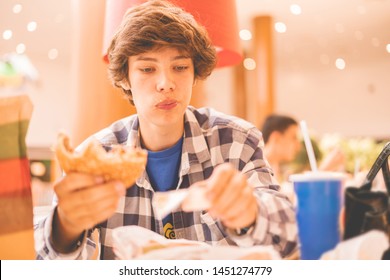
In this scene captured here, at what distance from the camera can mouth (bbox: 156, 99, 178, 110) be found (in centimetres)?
101

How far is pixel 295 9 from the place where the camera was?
175 cm

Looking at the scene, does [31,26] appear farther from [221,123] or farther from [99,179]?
[99,179]

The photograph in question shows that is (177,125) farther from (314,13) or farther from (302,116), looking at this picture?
(302,116)

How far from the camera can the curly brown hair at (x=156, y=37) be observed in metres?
1.01

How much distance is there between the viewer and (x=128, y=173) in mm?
790

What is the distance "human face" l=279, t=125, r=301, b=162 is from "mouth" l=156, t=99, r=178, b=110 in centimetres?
146

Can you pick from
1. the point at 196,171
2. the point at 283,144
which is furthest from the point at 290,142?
the point at 196,171

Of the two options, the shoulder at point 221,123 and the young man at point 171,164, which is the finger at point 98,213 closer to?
the young man at point 171,164

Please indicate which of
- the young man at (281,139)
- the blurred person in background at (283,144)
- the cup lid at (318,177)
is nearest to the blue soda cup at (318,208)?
the cup lid at (318,177)

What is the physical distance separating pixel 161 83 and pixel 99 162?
0.96 ft

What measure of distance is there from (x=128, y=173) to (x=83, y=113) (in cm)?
86

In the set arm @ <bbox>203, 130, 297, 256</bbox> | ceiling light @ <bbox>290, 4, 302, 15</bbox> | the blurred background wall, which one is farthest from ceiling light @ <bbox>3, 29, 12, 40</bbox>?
ceiling light @ <bbox>290, 4, 302, 15</bbox>

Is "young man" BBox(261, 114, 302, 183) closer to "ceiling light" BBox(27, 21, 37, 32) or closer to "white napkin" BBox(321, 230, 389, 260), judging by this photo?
"ceiling light" BBox(27, 21, 37, 32)
